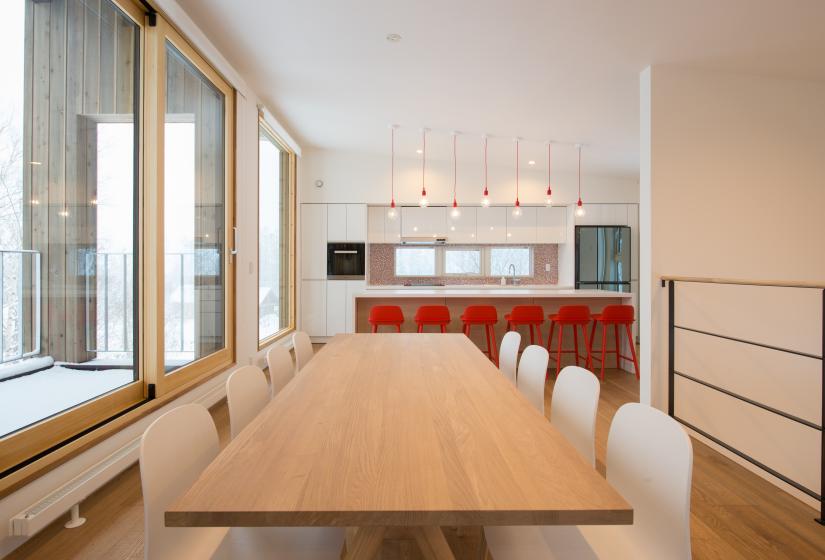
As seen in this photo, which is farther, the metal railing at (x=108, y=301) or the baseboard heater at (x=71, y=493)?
the metal railing at (x=108, y=301)

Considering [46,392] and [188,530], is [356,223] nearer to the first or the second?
[46,392]

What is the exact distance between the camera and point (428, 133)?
18.6 feet

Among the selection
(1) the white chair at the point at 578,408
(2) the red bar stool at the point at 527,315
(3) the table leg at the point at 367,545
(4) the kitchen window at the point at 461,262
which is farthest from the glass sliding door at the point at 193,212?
(4) the kitchen window at the point at 461,262

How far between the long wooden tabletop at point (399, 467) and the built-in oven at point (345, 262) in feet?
16.9

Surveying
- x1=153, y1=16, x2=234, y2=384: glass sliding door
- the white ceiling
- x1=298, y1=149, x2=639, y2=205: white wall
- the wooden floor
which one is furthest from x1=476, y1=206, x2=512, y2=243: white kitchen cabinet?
the wooden floor

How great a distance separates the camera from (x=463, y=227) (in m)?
7.25

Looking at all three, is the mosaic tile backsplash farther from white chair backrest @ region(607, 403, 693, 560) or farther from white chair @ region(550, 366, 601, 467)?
white chair backrest @ region(607, 403, 693, 560)

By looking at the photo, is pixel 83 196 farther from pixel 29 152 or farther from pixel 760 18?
pixel 760 18

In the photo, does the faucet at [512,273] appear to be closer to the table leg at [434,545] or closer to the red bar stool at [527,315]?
the red bar stool at [527,315]

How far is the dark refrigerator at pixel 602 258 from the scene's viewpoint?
6.96 metres

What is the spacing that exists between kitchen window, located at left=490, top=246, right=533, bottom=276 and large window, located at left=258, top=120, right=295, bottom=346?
333 centimetres

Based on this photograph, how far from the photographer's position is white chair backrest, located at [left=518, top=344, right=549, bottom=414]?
213cm

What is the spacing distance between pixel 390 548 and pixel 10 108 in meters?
2.44

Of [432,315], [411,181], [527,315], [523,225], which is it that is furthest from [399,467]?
[523,225]
